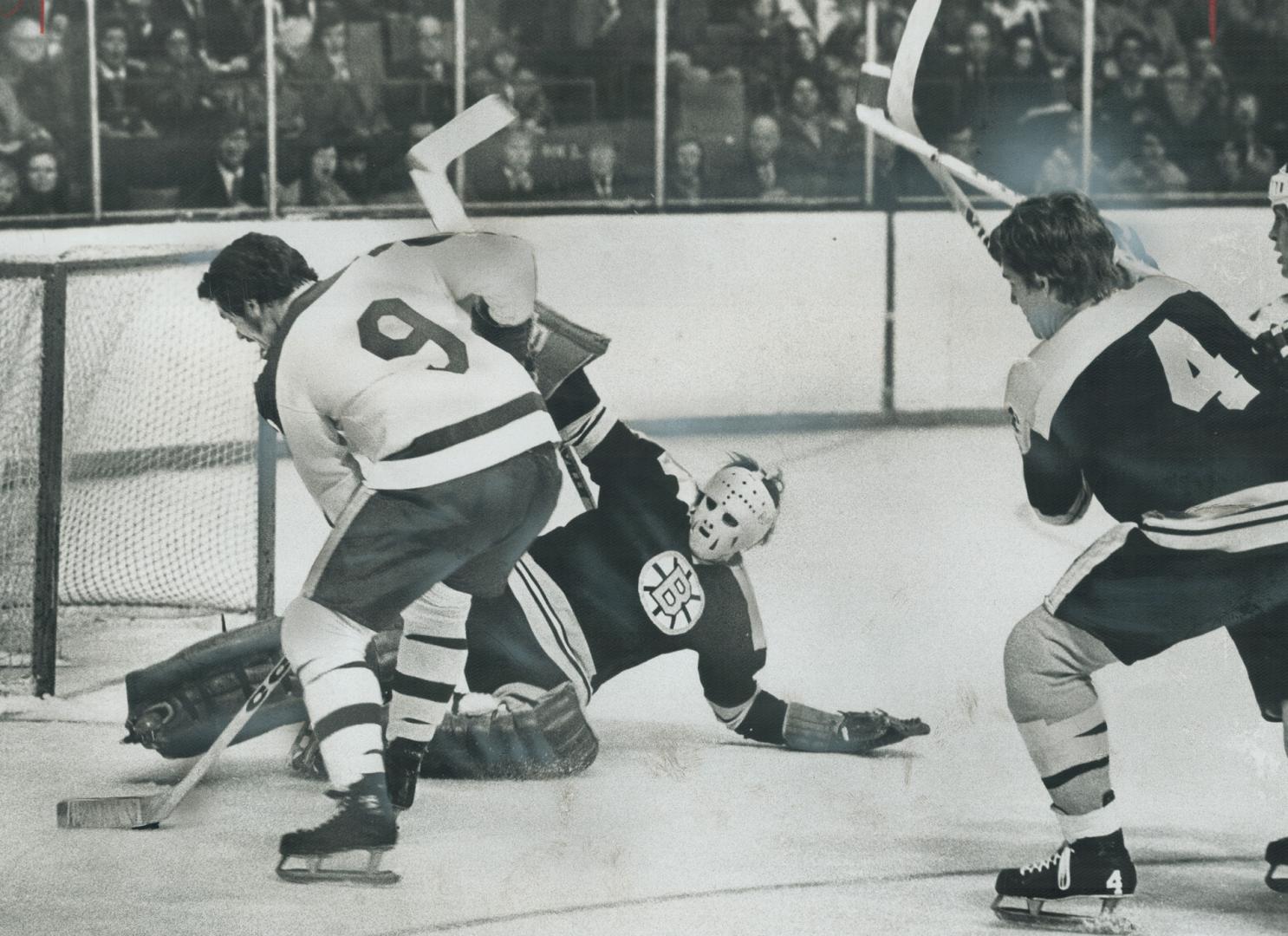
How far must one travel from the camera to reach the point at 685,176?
292 centimetres

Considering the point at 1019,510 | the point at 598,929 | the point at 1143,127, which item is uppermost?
the point at 1143,127

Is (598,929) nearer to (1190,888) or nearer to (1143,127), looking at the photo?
(1190,888)

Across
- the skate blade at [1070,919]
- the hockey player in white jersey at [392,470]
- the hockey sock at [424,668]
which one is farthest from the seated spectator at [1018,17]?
the skate blade at [1070,919]

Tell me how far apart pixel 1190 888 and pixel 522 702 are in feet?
3.76

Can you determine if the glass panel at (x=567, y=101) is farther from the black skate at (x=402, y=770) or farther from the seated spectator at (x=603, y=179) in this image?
the black skate at (x=402, y=770)

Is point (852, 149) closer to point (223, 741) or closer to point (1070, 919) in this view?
point (1070, 919)

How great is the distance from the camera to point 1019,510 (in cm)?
267

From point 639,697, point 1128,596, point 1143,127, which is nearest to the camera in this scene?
point 1128,596

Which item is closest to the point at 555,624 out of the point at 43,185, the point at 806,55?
the point at 806,55

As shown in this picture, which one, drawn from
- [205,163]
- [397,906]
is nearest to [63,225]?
[205,163]

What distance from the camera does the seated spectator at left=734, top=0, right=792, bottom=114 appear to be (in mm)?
2947

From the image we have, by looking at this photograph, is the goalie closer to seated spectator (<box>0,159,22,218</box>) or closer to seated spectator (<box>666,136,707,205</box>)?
seated spectator (<box>666,136,707,205</box>)

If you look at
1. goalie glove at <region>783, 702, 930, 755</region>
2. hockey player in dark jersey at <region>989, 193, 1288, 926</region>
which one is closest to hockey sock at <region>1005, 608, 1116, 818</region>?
hockey player in dark jersey at <region>989, 193, 1288, 926</region>

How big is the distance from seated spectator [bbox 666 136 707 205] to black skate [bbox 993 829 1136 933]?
136cm
